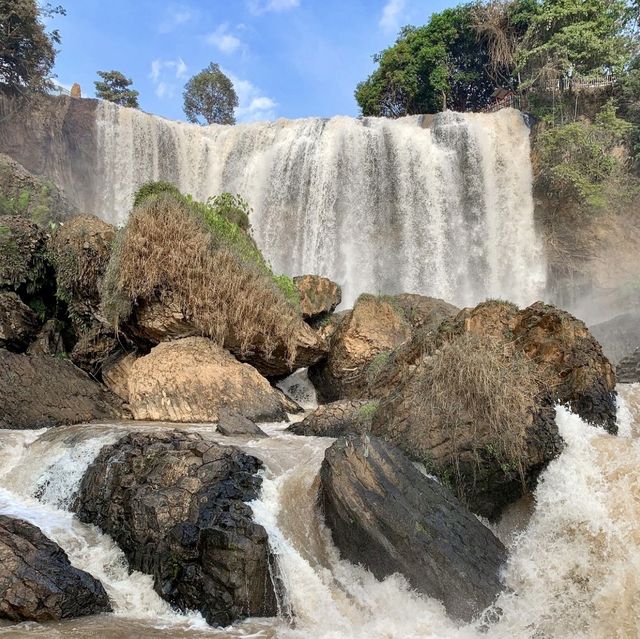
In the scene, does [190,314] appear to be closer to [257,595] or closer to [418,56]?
[257,595]

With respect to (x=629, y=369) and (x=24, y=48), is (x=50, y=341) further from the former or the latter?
(x=24, y=48)

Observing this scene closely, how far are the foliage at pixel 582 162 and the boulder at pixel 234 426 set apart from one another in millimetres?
19438

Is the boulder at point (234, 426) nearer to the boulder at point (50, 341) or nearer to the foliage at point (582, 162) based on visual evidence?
the boulder at point (50, 341)

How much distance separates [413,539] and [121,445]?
11.2 ft

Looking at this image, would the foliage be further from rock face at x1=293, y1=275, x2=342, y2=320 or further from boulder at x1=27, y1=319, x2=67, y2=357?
boulder at x1=27, y1=319, x2=67, y2=357

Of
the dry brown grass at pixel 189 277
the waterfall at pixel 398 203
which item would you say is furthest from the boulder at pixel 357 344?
the waterfall at pixel 398 203

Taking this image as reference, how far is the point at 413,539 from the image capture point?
15.6ft

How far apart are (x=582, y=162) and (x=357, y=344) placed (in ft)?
52.3

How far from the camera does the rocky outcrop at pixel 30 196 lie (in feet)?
58.1

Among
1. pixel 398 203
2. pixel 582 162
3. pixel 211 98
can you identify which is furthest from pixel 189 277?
pixel 211 98

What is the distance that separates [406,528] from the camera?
481cm

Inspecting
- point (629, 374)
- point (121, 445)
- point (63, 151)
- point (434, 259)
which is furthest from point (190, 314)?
point (63, 151)

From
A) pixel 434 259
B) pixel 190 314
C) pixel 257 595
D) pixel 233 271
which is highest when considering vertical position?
pixel 434 259

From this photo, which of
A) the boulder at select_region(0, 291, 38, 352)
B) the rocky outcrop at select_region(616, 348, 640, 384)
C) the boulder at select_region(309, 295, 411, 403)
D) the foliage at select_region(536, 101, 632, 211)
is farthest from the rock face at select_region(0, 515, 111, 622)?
the foliage at select_region(536, 101, 632, 211)
